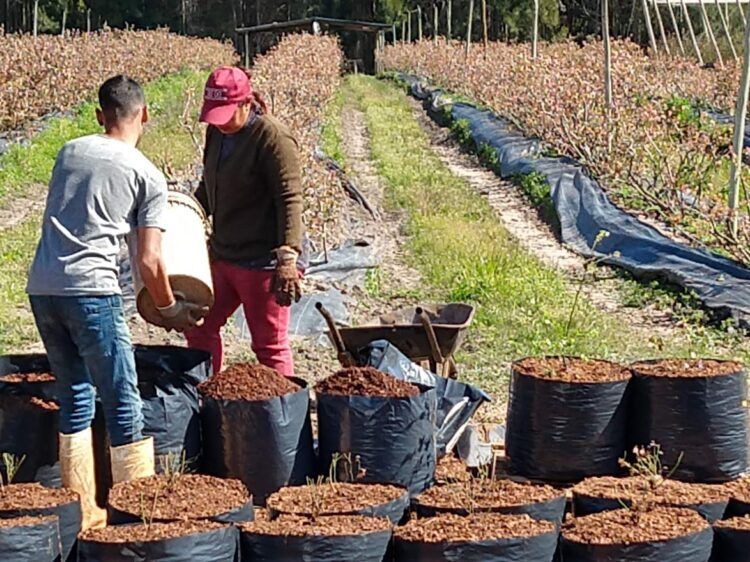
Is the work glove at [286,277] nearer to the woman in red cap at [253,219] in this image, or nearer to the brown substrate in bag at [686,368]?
the woman in red cap at [253,219]

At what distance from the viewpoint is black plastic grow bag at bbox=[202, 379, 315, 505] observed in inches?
181

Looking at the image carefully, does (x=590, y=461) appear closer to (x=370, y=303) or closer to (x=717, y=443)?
(x=717, y=443)

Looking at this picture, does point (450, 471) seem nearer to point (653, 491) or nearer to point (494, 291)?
point (653, 491)

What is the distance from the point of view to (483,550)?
371 cm

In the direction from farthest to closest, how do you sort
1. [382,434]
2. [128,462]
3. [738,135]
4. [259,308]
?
[738,135] < [259,308] < [382,434] < [128,462]

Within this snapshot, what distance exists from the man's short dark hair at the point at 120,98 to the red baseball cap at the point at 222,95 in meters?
0.73

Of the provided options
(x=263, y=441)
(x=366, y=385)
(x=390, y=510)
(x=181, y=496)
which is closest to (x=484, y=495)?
(x=390, y=510)

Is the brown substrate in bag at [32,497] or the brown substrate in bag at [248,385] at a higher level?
the brown substrate in bag at [248,385]

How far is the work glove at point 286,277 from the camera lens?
204 inches

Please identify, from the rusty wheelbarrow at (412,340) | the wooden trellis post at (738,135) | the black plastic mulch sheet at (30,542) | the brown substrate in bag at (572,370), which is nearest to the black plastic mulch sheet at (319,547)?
the black plastic mulch sheet at (30,542)

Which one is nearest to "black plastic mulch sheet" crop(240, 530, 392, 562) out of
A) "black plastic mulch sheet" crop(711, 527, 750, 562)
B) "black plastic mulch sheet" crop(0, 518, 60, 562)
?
"black plastic mulch sheet" crop(0, 518, 60, 562)

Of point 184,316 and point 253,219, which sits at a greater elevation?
point 253,219

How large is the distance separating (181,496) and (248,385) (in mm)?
681

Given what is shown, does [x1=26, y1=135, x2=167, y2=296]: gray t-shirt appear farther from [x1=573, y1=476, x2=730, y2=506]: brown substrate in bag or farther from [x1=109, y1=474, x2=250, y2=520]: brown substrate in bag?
[x1=573, y1=476, x2=730, y2=506]: brown substrate in bag
